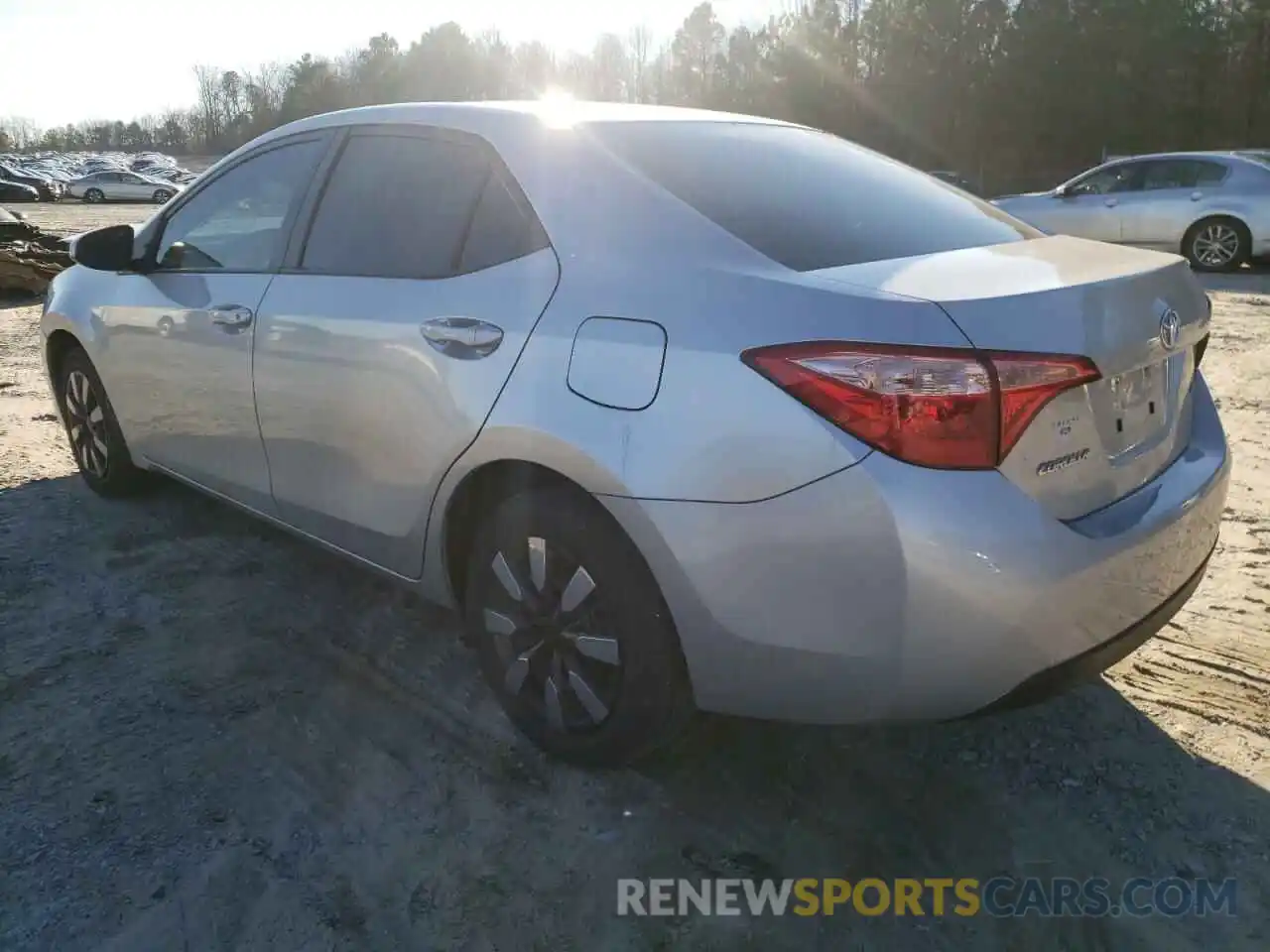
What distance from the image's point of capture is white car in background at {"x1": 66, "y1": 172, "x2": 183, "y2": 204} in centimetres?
4400

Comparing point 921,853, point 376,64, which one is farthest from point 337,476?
point 376,64

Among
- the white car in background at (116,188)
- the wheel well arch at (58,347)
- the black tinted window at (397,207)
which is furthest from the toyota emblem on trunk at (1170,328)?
the white car in background at (116,188)

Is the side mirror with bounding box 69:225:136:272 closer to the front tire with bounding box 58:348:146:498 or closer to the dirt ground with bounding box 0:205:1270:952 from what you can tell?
the front tire with bounding box 58:348:146:498

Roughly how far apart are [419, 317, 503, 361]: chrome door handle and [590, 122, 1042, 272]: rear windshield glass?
21.7 inches

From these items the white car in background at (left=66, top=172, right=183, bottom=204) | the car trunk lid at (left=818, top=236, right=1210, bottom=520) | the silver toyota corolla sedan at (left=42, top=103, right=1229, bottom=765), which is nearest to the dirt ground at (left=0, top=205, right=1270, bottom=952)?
the silver toyota corolla sedan at (left=42, top=103, right=1229, bottom=765)

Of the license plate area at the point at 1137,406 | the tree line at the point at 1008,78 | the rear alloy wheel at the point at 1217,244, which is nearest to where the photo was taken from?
the license plate area at the point at 1137,406

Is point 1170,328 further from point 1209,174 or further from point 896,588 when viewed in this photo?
point 1209,174

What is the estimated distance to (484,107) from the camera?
9.73 feet

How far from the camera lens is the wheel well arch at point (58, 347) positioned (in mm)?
4547

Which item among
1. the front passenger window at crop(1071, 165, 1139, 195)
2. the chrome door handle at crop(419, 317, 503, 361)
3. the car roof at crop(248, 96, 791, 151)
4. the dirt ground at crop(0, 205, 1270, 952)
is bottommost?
the dirt ground at crop(0, 205, 1270, 952)

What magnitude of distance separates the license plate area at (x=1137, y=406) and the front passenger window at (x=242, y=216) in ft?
8.15

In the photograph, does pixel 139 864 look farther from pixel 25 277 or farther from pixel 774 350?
pixel 25 277

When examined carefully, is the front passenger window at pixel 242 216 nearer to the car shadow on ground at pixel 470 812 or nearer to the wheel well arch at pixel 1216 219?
the car shadow on ground at pixel 470 812

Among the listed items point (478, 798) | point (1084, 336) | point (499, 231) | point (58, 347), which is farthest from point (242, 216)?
point (1084, 336)
